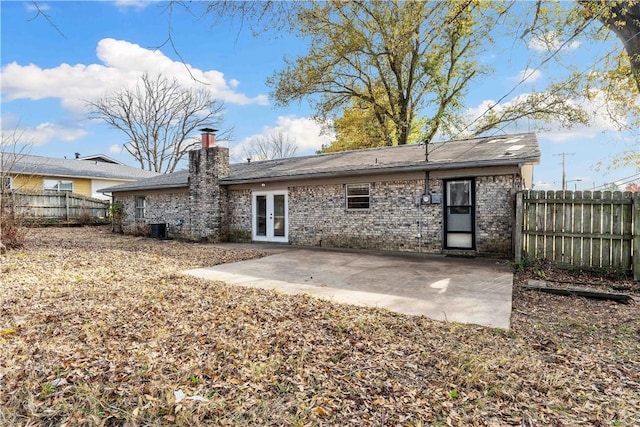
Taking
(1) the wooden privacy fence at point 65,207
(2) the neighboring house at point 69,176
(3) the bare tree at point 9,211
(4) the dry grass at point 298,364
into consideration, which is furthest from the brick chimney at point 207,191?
(1) the wooden privacy fence at point 65,207

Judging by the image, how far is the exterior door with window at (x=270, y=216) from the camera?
12727 millimetres

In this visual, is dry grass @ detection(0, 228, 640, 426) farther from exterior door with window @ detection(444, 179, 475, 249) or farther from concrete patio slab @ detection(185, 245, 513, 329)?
exterior door with window @ detection(444, 179, 475, 249)

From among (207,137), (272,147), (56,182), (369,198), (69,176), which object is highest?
(272,147)

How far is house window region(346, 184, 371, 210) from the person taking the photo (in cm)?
1099

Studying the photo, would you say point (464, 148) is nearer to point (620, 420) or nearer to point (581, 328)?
point (581, 328)

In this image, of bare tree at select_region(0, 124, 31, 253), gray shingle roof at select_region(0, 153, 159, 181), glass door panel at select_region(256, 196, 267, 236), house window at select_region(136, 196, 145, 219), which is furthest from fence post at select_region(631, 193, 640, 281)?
gray shingle roof at select_region(0, 153, 159, 181)

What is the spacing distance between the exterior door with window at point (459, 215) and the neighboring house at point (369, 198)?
0.09 ft

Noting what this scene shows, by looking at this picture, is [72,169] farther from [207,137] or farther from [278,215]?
[278,215]

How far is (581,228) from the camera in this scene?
23.8ft

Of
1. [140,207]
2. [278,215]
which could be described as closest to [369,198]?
[278,215]

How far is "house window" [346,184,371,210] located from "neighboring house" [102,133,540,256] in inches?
1.3

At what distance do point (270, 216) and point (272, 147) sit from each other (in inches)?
1000

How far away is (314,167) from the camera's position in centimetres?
1230

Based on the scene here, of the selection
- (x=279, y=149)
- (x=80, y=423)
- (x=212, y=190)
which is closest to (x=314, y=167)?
(x=212, y=190)
